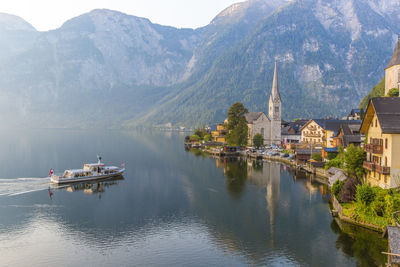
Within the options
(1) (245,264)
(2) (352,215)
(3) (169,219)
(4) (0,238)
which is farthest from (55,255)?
(2) (352,215)

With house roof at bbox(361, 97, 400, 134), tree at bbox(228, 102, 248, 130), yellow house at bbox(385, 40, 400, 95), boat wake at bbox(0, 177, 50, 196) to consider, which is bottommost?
boat wake at bbox(0, 177, 50, 196)

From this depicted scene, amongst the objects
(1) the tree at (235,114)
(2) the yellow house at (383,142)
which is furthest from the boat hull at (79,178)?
(1) the tree at (235,114)

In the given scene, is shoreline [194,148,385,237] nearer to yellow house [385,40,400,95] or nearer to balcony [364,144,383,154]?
balcony [364,144,383,154]

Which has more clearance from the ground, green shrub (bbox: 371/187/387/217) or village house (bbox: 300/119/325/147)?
A: village house (bbox: 300/119/325/147)

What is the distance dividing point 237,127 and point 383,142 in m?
91.0

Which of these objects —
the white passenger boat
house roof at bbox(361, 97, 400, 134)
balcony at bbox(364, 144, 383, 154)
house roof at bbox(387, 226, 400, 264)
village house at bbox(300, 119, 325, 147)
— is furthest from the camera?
village house at bbox(300, 119, 325, 147)

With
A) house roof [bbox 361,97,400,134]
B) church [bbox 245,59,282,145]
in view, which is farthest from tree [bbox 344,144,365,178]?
church [bbox 245,59,282,145]

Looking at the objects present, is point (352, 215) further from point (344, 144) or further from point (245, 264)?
point (344, 144)

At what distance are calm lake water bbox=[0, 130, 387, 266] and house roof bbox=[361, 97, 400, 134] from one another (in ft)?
47.1

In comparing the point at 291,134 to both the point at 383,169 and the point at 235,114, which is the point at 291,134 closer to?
the point at 235,114

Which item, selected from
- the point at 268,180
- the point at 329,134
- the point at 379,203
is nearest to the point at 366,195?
the point at 379,203

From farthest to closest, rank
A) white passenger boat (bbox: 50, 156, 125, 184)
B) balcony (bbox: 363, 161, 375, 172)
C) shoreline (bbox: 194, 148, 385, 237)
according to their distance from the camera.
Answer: white passenger boat (bbox: 50, 156, 125, 184)
balcony (bbox: 363, 161, 375, 172)
shoreline (bbox: 194, 148, 385, 237)

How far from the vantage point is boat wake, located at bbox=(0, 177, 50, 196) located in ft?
229

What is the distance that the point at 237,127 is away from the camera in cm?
14125
